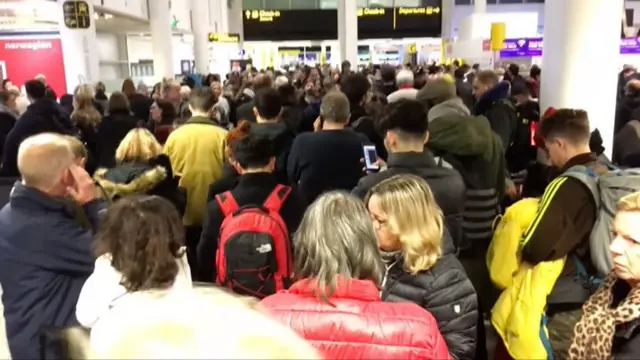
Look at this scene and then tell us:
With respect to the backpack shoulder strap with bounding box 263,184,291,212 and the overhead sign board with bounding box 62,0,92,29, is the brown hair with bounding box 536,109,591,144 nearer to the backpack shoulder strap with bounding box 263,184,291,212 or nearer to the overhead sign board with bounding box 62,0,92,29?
the backpack shoulder strap with bounding box 263,184,291,212

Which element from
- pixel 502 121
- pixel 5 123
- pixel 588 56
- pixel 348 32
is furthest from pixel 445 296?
pixel 348 32

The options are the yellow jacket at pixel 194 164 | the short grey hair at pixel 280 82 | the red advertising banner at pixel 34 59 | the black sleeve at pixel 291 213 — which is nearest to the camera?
the black sleeve at pixel 291 213

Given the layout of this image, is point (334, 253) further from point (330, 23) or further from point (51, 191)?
point (330, 23)

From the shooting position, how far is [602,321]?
1948mm

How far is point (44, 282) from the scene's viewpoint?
2465 millimetres

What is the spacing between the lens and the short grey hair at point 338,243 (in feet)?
6.59

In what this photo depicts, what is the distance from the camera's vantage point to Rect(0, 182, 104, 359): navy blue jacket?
7.95ft

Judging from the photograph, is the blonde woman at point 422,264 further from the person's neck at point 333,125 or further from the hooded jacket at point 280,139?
the hooded jacket at point 280,139

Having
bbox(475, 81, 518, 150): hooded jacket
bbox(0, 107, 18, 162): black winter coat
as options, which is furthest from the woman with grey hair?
bbox(0, 107, 18, 162): black winter coat

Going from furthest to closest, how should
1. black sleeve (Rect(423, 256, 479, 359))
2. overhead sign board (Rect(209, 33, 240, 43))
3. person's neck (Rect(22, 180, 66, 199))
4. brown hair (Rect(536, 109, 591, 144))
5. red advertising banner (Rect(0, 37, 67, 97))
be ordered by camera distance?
overhead sign board (Rect(209, 33, 240, 43))
red advertising banner (Rect(0, 37, 67, 97))
brown hair (Rect(536, 109, 591, 144))
person's neck (Rect(22, 180, 66, 199))
black sleeve (Rect(423, 256, 479, 359))

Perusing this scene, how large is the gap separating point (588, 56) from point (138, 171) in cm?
337

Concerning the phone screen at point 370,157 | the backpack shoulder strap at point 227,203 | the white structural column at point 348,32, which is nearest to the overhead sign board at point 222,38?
the white structural column at point 348,32

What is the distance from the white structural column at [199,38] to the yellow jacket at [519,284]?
17.9 meters

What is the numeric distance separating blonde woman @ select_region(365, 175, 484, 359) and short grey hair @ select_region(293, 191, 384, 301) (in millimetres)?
219
